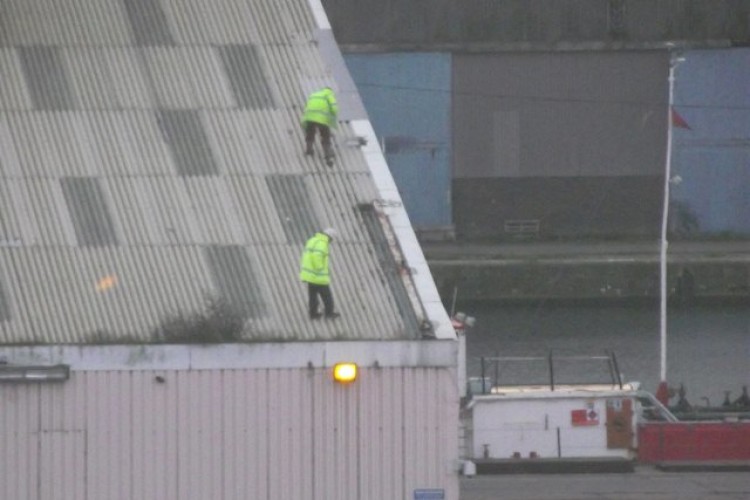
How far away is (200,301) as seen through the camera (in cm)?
2041

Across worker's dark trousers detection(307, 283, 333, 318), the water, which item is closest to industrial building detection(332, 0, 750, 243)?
the water

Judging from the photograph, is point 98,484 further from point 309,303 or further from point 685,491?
point 685,491

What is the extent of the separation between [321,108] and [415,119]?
143 feet

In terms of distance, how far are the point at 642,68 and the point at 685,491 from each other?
41182 mm

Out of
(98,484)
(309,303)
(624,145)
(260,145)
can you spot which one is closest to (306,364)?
(309,303)

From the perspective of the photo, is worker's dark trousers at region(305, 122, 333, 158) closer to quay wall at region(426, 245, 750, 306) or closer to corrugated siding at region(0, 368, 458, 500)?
corrugated siding at region(0, 368, 458, 500)

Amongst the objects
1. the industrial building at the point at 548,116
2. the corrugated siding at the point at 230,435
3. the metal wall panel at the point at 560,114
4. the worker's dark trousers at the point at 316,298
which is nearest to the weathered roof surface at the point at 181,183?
the worker's dark trousers at the point at 316,298

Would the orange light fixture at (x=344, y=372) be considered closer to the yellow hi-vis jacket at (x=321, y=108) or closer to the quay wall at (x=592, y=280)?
the yellow hi-vis jacket at (x=321, y=108)

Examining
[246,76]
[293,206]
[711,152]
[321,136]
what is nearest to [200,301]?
[293,206]

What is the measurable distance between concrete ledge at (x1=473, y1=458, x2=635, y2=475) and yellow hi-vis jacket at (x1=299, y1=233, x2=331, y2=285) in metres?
10.7

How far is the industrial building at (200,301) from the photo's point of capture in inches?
768

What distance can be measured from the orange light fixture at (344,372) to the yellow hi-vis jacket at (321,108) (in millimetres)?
4187

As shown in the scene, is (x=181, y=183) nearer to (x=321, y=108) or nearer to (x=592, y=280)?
(x=321, y=108)

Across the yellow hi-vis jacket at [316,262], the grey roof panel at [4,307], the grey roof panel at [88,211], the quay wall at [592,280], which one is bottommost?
the grey roof panel at [4,307]
